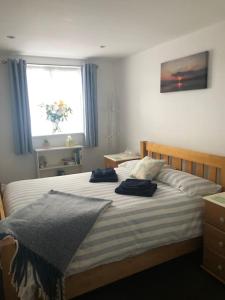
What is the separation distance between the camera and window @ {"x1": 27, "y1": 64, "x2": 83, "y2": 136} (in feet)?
14.2

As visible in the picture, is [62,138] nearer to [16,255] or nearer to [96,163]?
[96,163]

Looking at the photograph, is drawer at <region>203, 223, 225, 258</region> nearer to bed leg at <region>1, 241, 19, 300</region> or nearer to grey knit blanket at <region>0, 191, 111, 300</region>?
grey knit blanket at <region>0, 191, 111, 300</region>

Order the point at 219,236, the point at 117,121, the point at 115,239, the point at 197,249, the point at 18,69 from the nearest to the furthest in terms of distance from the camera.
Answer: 1. the point at 115,239
2. the point at 219,236
3. the point at 197,249
4. the point at 18,69
5. the point at 117,121

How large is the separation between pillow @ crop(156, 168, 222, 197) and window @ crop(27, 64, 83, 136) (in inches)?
95.4

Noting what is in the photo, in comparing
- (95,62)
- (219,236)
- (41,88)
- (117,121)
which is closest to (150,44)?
(95,62)

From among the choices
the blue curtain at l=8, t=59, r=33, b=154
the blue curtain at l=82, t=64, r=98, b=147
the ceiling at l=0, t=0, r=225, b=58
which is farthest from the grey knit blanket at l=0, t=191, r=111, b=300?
the blue curtain at l=82, t=64, r=98, b=147

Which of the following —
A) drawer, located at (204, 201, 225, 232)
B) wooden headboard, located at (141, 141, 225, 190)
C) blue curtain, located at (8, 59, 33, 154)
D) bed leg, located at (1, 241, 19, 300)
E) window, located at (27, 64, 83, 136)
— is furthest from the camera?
window, located at (27, 64, 83, 136)

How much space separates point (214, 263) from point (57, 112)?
331 cm

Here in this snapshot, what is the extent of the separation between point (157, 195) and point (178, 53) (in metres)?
A: 1.92

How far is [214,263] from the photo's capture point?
2.21 meters

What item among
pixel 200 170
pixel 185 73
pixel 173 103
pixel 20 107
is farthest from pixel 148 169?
pixel 20 107

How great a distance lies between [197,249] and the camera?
7.96 feet

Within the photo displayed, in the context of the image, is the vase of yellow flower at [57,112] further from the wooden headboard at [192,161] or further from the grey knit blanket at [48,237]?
the grey knit blanket at [48,237]

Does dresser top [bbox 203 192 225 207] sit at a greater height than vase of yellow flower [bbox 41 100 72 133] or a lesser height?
lesser
